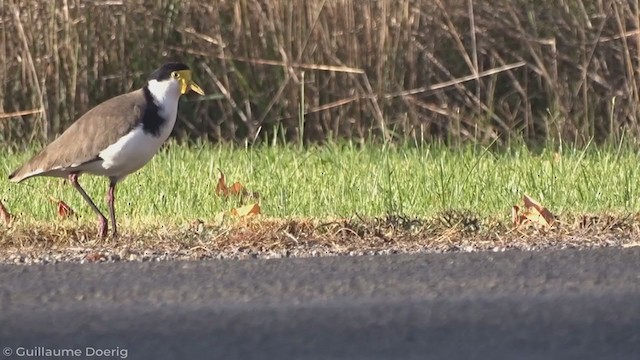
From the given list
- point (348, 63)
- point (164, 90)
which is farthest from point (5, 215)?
point (348, 63)

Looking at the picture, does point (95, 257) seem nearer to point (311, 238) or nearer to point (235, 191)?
point (311, 238)

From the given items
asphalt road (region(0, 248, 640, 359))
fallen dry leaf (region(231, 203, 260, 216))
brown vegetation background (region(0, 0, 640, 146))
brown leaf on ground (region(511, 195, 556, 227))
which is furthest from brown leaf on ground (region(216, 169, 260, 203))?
brown vegetation background (region(0, 0, 640, 146))

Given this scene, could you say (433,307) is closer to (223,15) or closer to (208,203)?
(208,203)

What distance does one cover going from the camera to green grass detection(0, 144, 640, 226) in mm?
7098

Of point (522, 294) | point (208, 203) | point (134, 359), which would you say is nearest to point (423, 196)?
point (208, 203)

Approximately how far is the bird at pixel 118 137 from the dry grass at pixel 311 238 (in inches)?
12.1

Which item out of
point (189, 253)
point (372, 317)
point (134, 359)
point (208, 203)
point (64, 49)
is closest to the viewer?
point (134, 359)

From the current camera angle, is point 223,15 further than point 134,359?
Yes

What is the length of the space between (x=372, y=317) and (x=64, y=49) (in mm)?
6759

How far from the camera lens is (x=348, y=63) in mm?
10953

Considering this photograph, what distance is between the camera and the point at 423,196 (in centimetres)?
745

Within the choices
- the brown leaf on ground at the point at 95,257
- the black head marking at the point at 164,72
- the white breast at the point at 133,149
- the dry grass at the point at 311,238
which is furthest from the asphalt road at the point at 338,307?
the black head marking at the point at 164,72

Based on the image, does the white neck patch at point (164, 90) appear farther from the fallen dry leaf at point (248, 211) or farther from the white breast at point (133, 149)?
the fallen dry leaf at point (248, 211)

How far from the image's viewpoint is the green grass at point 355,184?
23.3 feet
